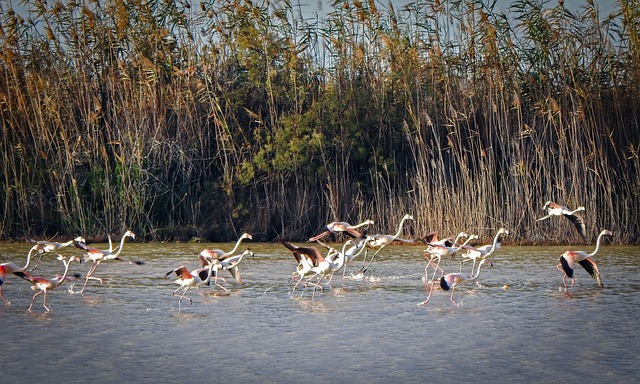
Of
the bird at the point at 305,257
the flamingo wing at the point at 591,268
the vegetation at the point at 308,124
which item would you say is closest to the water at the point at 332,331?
the flamingo wing at the point at 591,268

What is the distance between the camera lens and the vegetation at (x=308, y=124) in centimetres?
1467

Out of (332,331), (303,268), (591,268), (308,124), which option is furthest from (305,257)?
(308,124)

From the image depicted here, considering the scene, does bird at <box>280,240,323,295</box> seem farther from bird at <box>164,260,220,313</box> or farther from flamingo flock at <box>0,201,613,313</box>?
bird at <box>164,260,220,313</box>

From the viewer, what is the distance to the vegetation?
578 inches

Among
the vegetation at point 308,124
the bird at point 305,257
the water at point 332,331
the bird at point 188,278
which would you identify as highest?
the vegetation at point 308,124

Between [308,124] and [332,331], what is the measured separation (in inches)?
380

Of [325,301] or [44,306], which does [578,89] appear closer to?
[325,301]

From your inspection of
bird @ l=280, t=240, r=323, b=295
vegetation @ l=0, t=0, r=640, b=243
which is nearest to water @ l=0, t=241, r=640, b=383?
bird @ l=280, t=240, r=323, b=295

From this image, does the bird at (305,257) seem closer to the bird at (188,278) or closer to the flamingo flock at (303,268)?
the flamingo flock at (303,268)

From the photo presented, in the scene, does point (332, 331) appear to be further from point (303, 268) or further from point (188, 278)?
point (303, 268)

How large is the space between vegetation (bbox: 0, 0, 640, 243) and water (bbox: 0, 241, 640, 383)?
3844 mm

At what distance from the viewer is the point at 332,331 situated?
23.5ft

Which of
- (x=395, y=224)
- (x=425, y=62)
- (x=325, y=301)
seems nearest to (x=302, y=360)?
(x=325, y=301)

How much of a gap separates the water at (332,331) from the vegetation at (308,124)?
12.6ft
